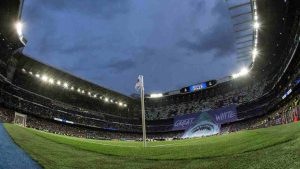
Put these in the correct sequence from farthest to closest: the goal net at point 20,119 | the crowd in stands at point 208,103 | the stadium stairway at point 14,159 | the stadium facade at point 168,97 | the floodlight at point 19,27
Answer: the crowd in stands at point 208,103 → the goal net at point 20,119 → the stadium facade at point 168,97 → the floodlight at point 19,27 → the stadium stairway at point 14,159

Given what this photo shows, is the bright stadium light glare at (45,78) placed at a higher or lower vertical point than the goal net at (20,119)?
higher

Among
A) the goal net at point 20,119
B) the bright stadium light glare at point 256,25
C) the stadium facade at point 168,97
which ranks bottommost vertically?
the goal net at point 20,119

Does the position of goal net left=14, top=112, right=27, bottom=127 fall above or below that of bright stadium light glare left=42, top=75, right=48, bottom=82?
below

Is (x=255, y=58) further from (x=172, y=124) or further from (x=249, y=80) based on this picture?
(x=172, y=124)

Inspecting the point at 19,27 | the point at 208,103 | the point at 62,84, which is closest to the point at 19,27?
the point at 19,27

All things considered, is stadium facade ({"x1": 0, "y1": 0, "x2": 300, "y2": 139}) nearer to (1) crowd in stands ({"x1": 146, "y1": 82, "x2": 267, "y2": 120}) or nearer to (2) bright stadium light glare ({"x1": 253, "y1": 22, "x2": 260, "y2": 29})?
(1) crowd in stands ({"x1": 146, "y1": 82, "x2": 267, "y2": 120})

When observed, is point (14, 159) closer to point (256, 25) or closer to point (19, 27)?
point (19, 27)

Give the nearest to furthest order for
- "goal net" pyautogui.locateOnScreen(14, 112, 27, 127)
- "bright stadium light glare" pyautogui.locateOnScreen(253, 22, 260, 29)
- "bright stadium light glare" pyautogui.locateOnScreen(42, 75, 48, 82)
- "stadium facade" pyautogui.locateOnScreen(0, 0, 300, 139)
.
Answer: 1. "stadium facade" pyautogui.locateOnScreen(0, 0, 300, 139)
2. "bright stadium light glare" pyautogui.locateOnScreen(253, 22, 260, 29)
3. "goal net" pyautogui.locateOnScreen(14, 112, 27, 127)
4. "bright stadium light glare" pyautogui.locateOnScreen(42, 75, 48, 82)

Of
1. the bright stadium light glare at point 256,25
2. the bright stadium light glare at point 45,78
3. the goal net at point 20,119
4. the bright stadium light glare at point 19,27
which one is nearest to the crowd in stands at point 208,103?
the bright stadium light glare at point 256,25

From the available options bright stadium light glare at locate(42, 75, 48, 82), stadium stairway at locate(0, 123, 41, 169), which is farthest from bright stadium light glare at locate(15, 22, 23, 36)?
stadium stairway at locate(0, 123, 41, 169)

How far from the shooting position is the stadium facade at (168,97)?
45.4 metres

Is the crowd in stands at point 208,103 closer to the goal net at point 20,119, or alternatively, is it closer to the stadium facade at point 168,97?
the stadium facade at point 168,97

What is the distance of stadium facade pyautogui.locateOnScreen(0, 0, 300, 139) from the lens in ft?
149

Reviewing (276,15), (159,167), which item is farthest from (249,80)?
(159,167)
